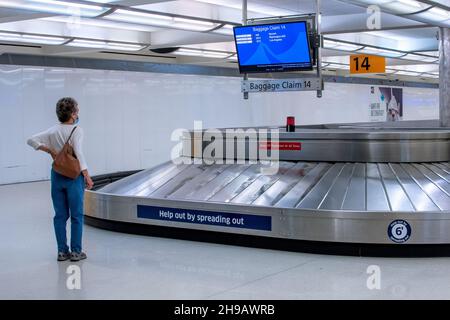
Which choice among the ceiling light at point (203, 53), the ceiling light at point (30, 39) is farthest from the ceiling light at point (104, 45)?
the ceiling light at point (203, 53)

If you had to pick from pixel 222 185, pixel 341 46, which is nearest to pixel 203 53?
pixel 341 46

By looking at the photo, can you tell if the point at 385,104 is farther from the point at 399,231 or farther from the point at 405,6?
the point at 399,231

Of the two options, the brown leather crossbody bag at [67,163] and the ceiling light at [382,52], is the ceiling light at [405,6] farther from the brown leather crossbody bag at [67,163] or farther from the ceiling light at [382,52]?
the ceiling light at [382,52]

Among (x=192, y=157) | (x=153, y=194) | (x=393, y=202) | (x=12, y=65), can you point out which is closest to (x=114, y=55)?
(x=12, y=65)

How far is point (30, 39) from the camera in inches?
534

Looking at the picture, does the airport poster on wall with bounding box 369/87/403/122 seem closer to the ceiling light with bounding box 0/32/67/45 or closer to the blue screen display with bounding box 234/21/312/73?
the ceiling light with bounding box 0/32/67/45

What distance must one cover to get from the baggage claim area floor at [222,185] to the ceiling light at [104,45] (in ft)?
0.16

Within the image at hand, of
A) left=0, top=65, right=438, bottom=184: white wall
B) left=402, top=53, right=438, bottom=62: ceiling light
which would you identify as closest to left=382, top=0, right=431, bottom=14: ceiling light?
left=0, top=65, right=438, bottom=184: white wall

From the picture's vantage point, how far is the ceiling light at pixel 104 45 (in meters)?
14.1

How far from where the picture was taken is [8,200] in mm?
12211

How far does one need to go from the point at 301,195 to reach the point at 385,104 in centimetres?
2433
